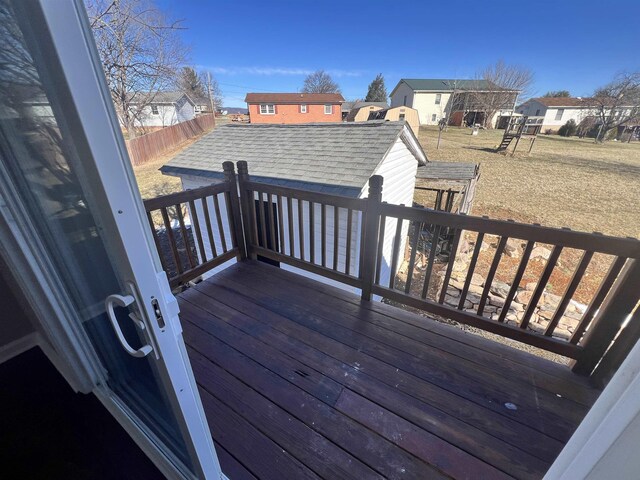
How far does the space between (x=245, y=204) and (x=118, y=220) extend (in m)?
2.38

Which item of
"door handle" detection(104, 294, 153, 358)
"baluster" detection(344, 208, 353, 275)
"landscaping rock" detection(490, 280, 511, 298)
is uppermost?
"door handle" detection(104, 294, 153, 358)

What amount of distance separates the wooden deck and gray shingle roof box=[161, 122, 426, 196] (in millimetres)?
2496

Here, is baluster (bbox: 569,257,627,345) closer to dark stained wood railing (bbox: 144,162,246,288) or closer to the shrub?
dark stained wood railing (bbox: 144,162,246,288)

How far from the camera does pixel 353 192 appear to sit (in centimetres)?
413

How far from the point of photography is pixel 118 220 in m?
0.65

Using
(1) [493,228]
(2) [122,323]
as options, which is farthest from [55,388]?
(1) [493,228]

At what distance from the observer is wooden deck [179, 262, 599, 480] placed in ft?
4.50

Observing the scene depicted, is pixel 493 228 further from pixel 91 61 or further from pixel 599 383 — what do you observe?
pixel 91 61

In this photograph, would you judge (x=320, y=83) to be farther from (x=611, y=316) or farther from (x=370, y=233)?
(x=611, y=316)

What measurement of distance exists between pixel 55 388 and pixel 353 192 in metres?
3.61

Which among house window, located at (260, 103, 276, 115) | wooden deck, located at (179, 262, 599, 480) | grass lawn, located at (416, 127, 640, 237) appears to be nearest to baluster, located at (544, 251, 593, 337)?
wooden deck, located at (179, 262, 599, 480)

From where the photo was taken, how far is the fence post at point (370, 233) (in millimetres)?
2160

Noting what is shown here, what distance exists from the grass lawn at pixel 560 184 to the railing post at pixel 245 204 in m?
8.96

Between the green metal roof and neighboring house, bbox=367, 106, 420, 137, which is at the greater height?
the green metal roof
